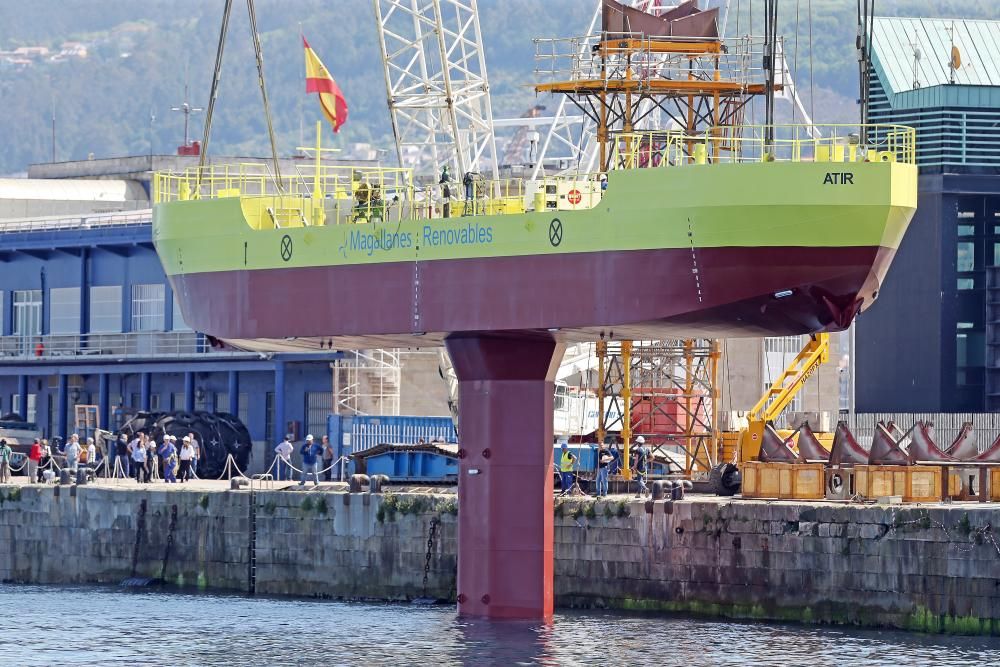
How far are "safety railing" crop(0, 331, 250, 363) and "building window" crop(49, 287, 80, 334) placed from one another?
0.54 metres

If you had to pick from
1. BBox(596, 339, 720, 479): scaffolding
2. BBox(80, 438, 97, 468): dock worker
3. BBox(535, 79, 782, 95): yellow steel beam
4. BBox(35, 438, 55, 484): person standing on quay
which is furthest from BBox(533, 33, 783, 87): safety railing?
BBox(80, 438, 97, 468): dock worker

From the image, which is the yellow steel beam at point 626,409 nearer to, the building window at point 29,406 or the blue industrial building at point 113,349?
the blue industrial building at point 113,349

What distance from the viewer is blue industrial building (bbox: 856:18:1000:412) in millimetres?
87312

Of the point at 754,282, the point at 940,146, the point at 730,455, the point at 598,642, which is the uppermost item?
the point at 940,146

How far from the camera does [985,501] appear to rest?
2159 inches

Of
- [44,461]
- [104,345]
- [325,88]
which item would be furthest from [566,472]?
[104,345]

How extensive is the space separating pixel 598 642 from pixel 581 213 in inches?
398

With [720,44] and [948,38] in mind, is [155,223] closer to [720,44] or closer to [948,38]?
[720,44]

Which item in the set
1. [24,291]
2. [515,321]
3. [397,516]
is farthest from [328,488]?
[24,291]

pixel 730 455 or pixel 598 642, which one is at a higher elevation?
→ pixel 730 455

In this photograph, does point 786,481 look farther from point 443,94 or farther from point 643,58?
point 443,94

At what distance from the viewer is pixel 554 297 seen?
1955 inches

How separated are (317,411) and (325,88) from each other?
3446cm

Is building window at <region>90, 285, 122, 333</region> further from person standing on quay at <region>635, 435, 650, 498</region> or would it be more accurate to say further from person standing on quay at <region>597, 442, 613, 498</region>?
person standing on quay at <region>597, 442, 613, 498</region>
